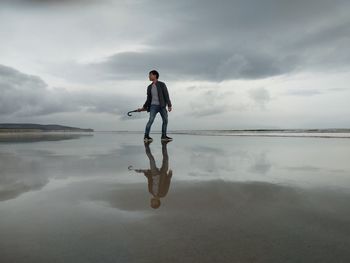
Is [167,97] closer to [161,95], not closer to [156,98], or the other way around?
[161,95]

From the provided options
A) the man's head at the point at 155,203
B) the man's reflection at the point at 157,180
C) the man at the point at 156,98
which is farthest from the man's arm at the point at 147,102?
the man's head at the point at 155,203

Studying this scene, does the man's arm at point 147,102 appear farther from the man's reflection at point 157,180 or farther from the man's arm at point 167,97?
the man's reflection at point 157,180

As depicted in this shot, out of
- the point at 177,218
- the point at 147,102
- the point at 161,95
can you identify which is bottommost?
the point at 177,218

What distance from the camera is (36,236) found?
1777 mm

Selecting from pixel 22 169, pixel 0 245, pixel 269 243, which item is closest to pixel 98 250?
pixel 0 245

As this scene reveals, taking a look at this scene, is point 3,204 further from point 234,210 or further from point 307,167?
point 307,167

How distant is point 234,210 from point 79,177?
218 centimetres

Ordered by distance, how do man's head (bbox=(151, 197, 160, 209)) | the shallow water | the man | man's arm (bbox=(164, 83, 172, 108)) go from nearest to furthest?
1. the shallow water
2. man's head (bbox=(151, 197, 160, 209))
3. the man
4. man's arm (bbox=(164, 83, 172, 108))

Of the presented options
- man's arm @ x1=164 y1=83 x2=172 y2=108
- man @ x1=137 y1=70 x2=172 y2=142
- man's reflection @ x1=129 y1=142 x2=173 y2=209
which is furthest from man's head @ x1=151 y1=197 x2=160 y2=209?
man's arm @ x1=164 y1=83 x2=172 y2=108

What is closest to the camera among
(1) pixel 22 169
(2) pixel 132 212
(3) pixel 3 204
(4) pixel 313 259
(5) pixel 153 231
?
(4) pixel 313 259

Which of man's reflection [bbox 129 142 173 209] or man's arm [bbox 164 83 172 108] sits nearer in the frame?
man's reflection [bbox 129 142 173 209]

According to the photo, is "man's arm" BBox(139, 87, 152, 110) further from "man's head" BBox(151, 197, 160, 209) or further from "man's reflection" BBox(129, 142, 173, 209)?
"man's head" BBox(151, 197, 160, 209)

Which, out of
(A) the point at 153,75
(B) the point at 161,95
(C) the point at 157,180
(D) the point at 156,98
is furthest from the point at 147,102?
(C) the point at 157,180

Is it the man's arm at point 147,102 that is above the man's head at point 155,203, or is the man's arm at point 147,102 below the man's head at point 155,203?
above
